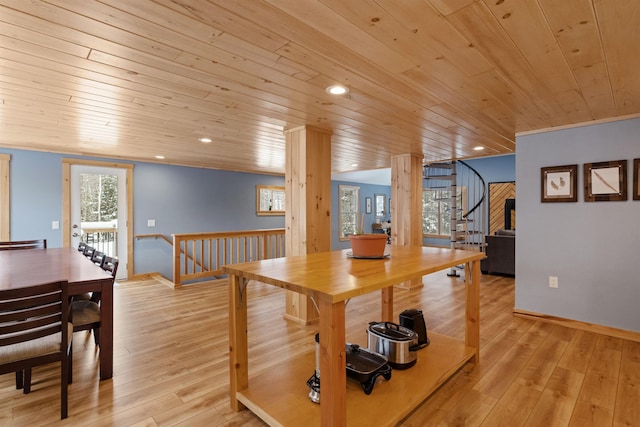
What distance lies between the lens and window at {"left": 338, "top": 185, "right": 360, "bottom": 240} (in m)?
9.43

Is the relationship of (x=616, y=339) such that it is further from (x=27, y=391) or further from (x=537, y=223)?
(x=27, y=391)

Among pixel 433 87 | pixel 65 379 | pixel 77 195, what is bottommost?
pixel 65 379

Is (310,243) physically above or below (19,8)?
below

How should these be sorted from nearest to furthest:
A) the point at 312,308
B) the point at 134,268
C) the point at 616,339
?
the point at 616,339, the point at 312,308, the point at 134,268

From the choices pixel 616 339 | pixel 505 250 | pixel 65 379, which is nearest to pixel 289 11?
pixel 65 379

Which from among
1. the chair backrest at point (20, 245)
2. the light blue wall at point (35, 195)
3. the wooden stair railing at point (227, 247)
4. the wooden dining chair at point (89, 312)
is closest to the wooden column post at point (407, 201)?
the wooden stair railing at point (227, 247)

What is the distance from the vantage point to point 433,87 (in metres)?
2.23

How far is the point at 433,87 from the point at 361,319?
7.90 ft

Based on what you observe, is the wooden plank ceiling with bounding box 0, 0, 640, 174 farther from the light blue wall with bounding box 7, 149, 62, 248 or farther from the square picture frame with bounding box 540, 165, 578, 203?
the light blue wall with bounding box 7, 149, 62, 248

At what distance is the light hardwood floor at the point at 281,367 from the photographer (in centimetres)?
184

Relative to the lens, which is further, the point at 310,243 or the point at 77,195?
the point at 77,195

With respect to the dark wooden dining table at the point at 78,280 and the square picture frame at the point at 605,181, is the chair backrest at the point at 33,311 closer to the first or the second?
the dark wooden dining table at the point at 78,280

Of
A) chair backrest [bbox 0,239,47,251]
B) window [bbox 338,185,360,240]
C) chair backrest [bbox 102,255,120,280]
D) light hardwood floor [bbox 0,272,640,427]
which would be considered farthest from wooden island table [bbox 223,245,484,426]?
window [bbox 338,185,360,240]

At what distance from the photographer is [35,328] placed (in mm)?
1797
